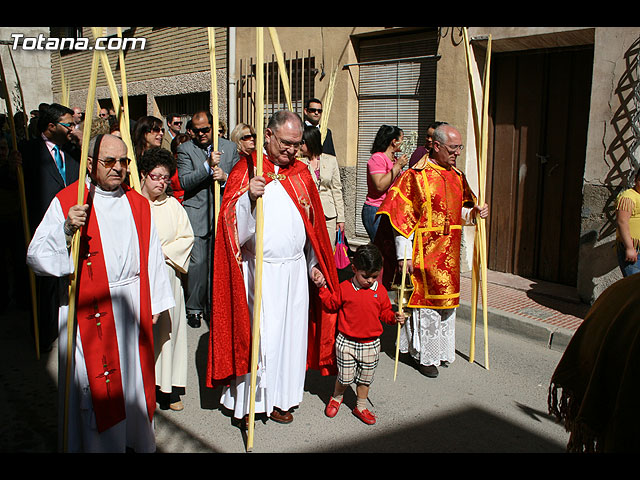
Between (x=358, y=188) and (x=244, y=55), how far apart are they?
359cm

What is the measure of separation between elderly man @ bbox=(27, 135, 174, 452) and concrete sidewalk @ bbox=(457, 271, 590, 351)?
3.41 metres

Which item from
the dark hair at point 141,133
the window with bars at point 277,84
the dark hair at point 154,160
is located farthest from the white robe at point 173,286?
the window with bars at point 277,84

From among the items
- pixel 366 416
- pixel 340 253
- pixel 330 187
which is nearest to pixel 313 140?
pixel 330 187

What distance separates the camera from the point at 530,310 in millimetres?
6020

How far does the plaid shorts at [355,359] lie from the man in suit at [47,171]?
300 centimetres

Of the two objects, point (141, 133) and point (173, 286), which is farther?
point (141, 133)

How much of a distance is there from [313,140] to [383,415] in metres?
2.87

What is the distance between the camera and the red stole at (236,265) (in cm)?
361

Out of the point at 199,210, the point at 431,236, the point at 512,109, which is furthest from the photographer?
the point at 512,109

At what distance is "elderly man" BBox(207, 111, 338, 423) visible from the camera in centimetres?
359

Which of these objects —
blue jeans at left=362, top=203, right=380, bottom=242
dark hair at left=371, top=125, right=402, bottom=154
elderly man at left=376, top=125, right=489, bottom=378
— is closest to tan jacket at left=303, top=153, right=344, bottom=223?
blue jeans at left=362, top=203, right=380, bottom=242

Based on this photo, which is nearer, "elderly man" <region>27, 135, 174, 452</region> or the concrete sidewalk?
"elderly man" <region>27, 135, 174, 452</region>

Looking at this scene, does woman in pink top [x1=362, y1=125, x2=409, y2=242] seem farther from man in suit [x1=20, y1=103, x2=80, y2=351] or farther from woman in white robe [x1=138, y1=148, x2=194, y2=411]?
man in suit [x1=20, y1=103, x2=80, y2=351]

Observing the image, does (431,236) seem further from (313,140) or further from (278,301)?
(313,140)
